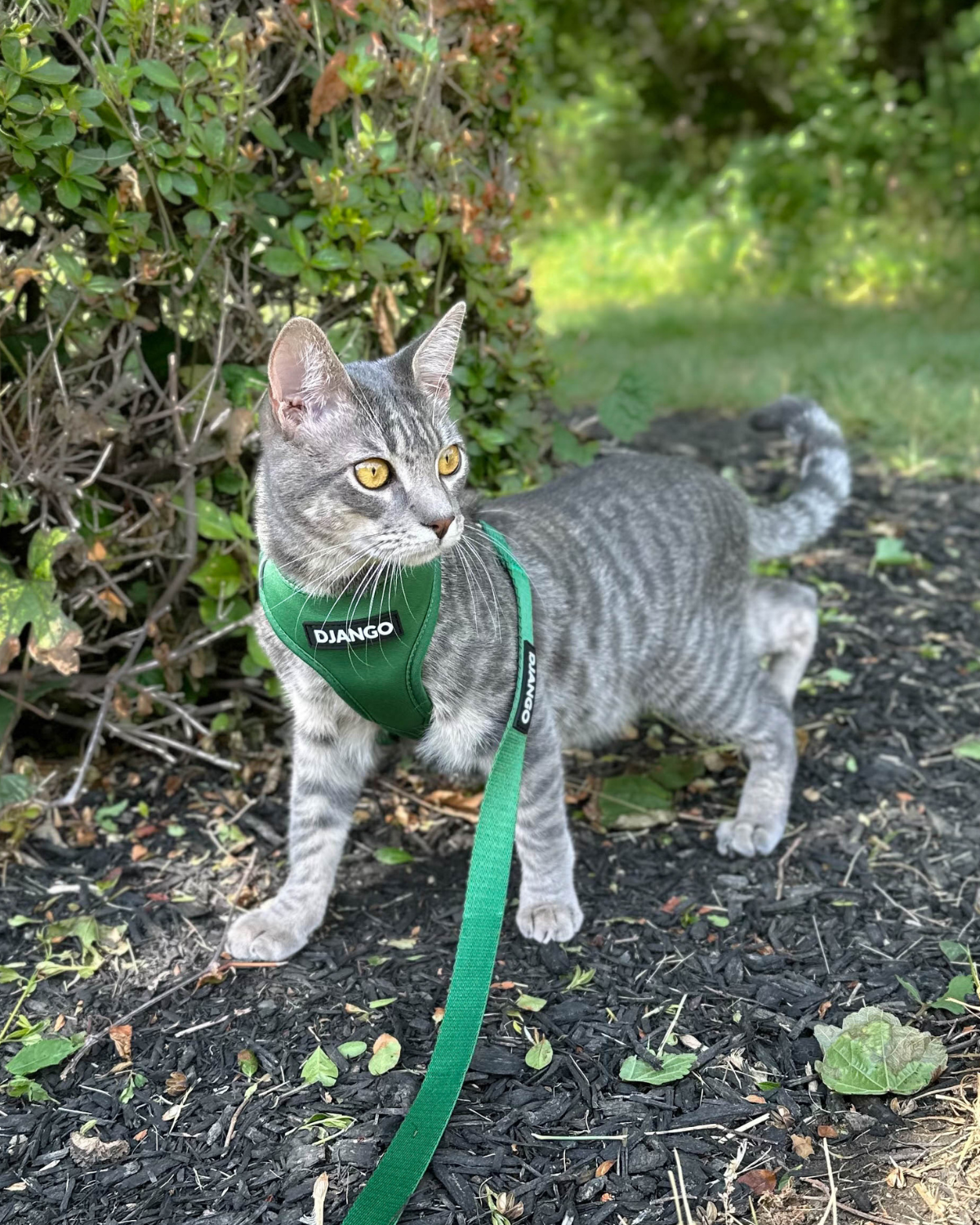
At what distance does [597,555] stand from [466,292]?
0.93 metres

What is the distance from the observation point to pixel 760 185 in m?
9.83

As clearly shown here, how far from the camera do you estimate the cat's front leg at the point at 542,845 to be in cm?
270

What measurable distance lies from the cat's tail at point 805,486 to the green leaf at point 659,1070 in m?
1.82

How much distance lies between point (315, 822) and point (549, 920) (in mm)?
624

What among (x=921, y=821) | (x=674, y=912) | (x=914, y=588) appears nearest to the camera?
(x=674, y=912)

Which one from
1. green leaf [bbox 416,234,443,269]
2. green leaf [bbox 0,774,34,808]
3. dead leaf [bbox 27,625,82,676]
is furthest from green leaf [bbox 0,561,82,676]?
green leaf [bbox 416,234,443,269]

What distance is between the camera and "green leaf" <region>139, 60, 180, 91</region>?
2.60 meters

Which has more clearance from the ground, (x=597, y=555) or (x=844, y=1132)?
(x=597, y=555)

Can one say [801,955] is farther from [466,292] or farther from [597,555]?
[466,292]

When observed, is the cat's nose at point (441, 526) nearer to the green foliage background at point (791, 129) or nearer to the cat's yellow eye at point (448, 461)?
the cat's yellow eye at point (448, 461)

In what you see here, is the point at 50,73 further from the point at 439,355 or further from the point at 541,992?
the point at 541,992

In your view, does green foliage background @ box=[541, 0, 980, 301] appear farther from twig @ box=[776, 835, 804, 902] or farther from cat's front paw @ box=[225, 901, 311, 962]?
cat's front paw @ box=[225, 901, 311, 962]

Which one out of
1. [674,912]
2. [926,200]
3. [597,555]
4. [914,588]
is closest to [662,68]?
[926,200]

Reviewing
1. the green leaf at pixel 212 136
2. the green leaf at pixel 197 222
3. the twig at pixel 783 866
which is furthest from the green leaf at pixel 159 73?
the twig at pixel 783 866
